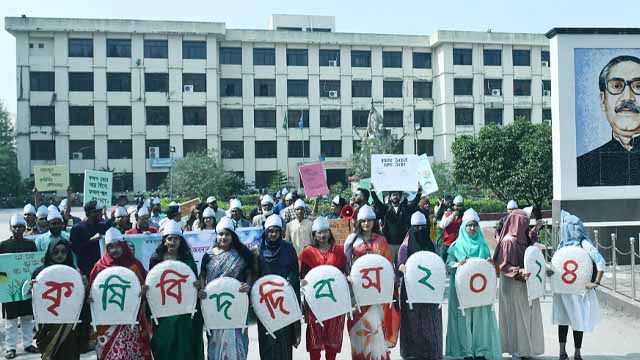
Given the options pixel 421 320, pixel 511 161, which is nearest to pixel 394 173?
pixel 421 320

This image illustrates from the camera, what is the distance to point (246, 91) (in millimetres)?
46656

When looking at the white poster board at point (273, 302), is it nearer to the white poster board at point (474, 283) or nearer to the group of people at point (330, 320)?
the group of people at point (330, 320)

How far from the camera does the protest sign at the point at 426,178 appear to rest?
11.7 m

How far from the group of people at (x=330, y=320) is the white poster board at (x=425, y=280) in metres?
0.34

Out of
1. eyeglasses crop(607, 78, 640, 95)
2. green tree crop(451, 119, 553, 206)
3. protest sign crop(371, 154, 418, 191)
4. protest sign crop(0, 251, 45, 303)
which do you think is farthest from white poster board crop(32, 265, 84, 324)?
green tree crop(451, 119, 553, 206)

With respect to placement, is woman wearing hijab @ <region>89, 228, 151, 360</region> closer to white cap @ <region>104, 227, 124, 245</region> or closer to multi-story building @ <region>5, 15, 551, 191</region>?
white cap @ <region>104, 227, 124, 245</region>

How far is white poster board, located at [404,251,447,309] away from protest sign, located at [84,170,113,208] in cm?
623

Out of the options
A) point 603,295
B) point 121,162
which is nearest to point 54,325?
point 603,295

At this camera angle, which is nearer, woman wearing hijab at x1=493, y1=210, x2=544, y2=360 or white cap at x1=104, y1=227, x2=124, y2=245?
white cap at x1=104, y1=227, x2=124, y2=245

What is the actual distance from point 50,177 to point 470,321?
30.8ft

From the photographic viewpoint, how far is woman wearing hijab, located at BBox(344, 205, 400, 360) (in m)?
6.02

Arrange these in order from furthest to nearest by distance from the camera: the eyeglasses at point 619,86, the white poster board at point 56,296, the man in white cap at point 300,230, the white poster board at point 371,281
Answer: the eyeglasses at point 619,86 → the man in white cap at point 300,230 → the white poster board at point 371,281 → the white poster board at point 56,296

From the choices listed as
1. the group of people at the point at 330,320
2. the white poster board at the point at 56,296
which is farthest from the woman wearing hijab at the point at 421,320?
the white poster board at the point at 56,296

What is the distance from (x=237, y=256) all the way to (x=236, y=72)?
139 feet
